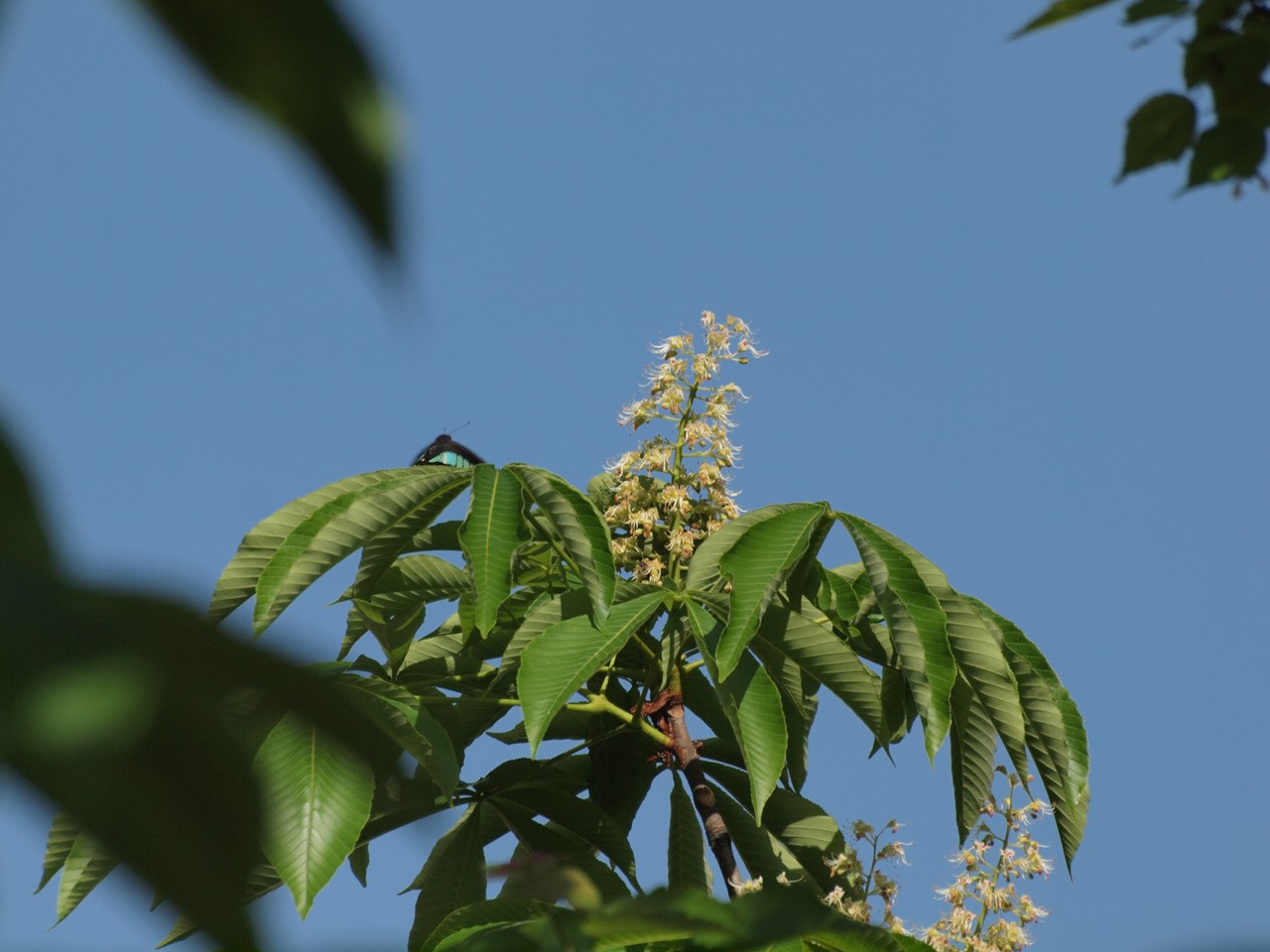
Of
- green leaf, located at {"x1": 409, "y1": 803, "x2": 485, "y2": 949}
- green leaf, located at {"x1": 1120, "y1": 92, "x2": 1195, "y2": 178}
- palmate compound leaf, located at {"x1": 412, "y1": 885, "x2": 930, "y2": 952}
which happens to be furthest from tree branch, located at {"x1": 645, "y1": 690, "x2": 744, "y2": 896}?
green leaf, located at {"x1": 1120, "y1": 92, "x2": 1195, "y2": 178}

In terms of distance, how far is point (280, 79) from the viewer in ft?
0.96

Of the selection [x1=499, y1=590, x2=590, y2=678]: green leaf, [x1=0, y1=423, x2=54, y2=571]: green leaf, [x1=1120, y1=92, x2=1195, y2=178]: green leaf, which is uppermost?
[x1=499, y1=590, x2=590, y2=678]: green leaf

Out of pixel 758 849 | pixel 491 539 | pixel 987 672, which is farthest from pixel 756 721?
pixel 758 849

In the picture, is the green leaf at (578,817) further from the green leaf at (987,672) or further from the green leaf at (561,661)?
the green leaf at (987,672)

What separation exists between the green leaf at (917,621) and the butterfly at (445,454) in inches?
47.9

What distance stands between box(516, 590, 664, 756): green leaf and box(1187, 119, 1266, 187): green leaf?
5.84 ft

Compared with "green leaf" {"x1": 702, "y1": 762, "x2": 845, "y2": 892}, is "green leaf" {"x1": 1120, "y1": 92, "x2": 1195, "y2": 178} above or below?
above

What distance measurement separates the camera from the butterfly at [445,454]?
353cm

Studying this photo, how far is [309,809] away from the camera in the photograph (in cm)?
225

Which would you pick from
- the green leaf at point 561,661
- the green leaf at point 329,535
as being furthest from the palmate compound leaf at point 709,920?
the green leaf at point 329,535

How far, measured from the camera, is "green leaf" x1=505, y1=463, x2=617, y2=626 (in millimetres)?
2518

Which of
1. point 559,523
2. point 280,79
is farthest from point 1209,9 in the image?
point 559,523

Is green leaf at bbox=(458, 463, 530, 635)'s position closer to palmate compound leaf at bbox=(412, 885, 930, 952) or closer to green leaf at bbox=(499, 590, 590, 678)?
green leaf at bbox=(499, 590, 590, 678)

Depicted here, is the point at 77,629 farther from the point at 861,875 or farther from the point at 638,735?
the point at 638,735
